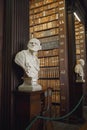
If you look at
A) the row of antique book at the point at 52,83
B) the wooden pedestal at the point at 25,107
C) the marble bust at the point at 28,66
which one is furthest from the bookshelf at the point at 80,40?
the wooden pedestal at the point at 25,107

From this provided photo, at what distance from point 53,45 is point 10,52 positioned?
2.25 metres

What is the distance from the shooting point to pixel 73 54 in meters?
3.94

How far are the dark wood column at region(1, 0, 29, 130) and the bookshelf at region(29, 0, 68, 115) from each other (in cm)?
194

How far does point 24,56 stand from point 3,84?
425 mm

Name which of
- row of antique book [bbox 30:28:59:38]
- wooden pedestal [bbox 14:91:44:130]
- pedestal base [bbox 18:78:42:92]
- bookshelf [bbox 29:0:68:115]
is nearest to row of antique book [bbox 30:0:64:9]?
bookshelf [bbox 29:0:68:115]

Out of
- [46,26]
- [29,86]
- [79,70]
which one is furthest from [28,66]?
[46,26]

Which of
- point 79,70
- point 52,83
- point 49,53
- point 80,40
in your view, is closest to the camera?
point 79,70

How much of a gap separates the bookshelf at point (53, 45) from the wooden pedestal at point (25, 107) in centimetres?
200

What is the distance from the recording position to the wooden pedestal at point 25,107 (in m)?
1.72

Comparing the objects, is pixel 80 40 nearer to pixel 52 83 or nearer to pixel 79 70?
pixel 79 70

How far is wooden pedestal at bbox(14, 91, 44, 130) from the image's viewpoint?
5.64 feet

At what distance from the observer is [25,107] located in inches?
69.1

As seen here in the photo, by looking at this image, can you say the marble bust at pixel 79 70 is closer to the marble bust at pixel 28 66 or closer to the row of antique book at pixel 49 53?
the row of antique book at pixel 49 53

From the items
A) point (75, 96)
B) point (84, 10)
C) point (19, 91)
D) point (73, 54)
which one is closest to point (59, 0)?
point (73, 54)
